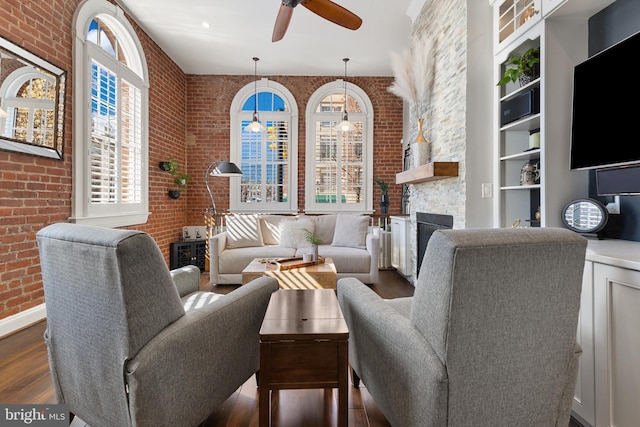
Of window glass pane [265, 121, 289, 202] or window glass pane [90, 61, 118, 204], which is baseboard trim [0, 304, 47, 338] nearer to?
window glass pane [90, 61, 118, 204]

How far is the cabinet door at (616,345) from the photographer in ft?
4.02

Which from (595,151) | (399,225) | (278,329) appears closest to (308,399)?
(278,329)

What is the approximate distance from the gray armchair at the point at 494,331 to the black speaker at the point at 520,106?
1510mm

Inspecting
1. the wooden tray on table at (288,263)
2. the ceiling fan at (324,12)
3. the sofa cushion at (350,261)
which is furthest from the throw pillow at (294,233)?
the ceiling fan at (324,12)

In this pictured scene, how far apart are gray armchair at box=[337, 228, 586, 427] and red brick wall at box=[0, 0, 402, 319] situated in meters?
3.04

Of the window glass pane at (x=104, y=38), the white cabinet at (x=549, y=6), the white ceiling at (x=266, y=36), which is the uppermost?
the white ceiling at (x=266, y=36)

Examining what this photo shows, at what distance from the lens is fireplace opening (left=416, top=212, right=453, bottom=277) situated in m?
3.02

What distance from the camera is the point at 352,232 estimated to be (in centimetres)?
438

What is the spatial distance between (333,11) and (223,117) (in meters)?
3.65

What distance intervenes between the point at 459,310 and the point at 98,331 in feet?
4.04

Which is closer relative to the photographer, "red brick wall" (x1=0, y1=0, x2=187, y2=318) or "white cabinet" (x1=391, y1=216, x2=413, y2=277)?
"red brick wall" (x1=0, y1=0, x2=187, y2=318)

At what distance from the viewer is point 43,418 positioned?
1.47 metres

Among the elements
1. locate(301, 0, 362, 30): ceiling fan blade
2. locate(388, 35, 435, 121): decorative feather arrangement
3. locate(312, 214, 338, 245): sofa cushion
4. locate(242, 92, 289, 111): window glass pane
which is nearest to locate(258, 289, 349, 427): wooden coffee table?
locate(301, 0, 362, 30): ceiling fan blade

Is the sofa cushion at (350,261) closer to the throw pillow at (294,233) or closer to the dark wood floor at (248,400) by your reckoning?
the throw pillow at (294,233)
